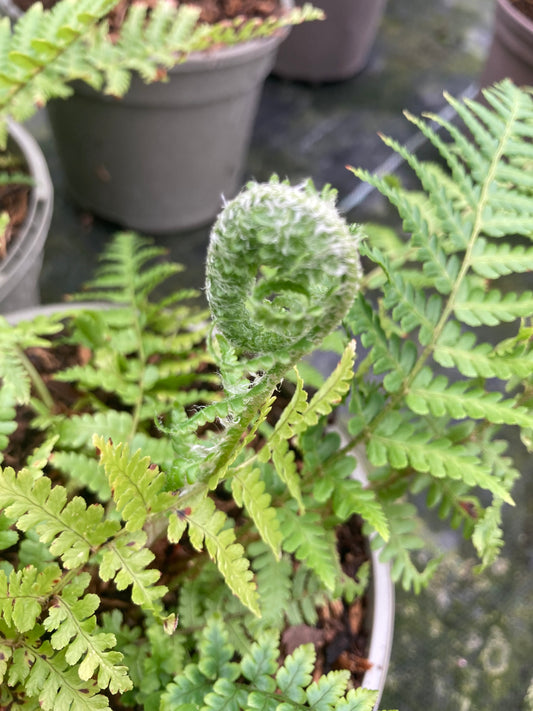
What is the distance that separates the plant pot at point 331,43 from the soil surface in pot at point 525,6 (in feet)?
2.38

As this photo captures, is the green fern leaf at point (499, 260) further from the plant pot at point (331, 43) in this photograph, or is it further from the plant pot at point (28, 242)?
the plant pot at point (331, 43)

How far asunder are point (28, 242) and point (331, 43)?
1.79m

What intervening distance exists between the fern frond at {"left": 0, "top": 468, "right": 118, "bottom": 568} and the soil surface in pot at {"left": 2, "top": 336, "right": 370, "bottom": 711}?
203 mm

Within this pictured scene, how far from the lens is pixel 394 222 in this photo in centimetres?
238

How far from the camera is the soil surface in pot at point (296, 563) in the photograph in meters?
0.96

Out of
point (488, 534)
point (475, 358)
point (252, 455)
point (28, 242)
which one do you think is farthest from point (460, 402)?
point (28, 242)

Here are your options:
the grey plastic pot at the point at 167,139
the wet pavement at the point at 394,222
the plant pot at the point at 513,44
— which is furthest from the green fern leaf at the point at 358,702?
the plant pot at the point at 513,44

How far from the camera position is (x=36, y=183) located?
1476mm

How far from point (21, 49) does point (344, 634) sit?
3.91 feet

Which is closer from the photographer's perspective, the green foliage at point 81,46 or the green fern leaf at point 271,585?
the green fern leaf at point 271,585

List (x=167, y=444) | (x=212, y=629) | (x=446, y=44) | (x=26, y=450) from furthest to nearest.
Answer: (x=446, y=44)
(x=26, y=450)
(x=167, y=444)
(x=212, y=629)

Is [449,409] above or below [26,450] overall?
above

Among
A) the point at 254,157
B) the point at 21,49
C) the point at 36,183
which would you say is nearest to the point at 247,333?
the point at 21,49

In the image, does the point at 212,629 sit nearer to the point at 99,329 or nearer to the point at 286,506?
the point at 286,506
